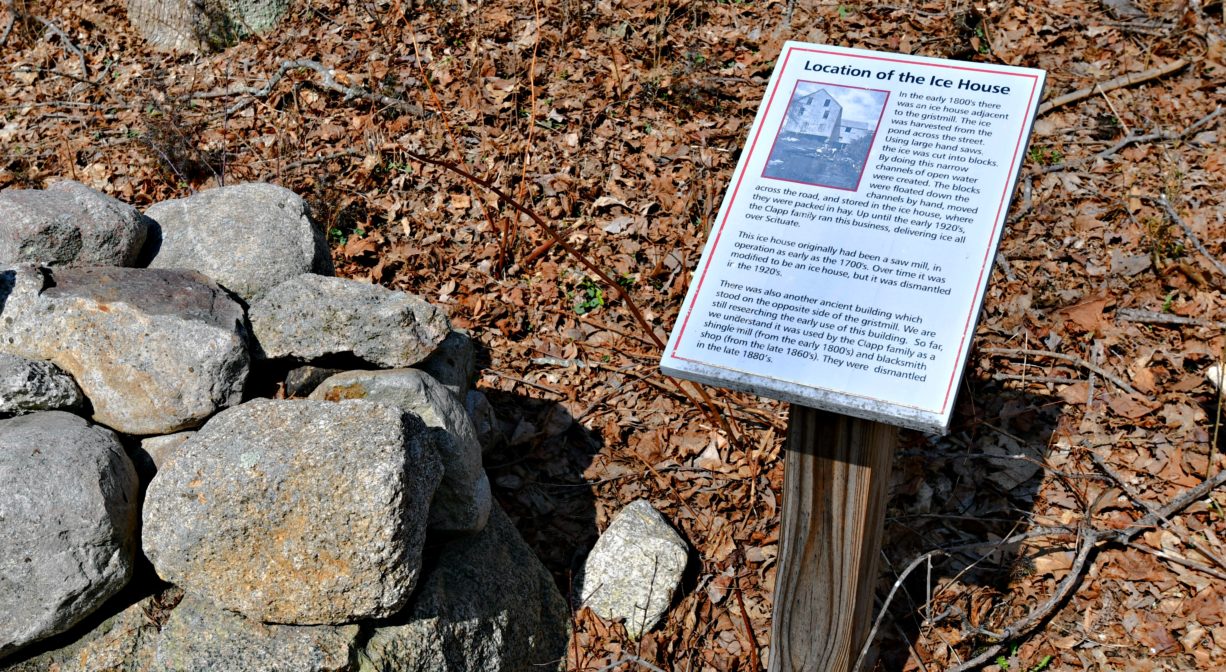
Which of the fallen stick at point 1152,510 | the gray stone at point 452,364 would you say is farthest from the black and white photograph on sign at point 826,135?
the fallen stick at point 1152,510

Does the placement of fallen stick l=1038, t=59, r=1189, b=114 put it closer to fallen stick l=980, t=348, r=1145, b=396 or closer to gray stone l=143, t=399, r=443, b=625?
fallen stick l=980, t=348, r=1145, b=396

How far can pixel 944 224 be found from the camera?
2.66 m

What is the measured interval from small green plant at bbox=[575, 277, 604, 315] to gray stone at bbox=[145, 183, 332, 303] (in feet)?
4.65

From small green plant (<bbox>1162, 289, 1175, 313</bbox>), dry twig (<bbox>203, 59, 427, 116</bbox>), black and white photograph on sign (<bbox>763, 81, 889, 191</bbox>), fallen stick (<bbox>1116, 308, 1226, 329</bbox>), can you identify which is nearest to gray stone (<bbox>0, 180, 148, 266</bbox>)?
black and white photograph on sign (<bbox>763, 81, 889, 191</bbox>)

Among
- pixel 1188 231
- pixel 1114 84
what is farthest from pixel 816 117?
pixel 1114 84

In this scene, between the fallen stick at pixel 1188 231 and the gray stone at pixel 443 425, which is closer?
the gray stone at pixel 443 425

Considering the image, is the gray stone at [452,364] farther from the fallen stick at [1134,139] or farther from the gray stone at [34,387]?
the fallen stick at [1134,139]

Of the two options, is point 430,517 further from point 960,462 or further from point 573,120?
point 573,120

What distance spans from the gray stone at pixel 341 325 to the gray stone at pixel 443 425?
3.5 inches

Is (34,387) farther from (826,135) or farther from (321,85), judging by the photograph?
(321,85)

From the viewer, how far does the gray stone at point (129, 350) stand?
3.23 metres

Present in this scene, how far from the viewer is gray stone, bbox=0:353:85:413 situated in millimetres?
3141

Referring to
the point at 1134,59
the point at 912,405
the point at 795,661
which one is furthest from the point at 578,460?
the point at 1134,59

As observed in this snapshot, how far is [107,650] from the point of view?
298 centimetres
